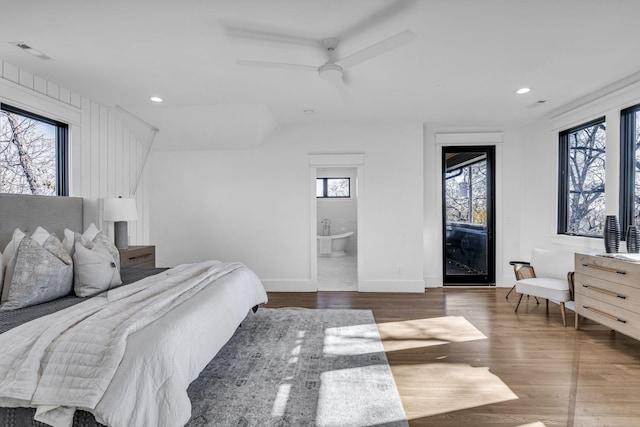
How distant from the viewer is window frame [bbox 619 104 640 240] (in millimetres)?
3182

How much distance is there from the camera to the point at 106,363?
1332 millimetres

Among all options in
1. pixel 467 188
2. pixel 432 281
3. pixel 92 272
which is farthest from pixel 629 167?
pixel 92 272

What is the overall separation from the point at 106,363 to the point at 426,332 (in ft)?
8.76

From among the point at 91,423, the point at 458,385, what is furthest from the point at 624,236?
the point at 91,423

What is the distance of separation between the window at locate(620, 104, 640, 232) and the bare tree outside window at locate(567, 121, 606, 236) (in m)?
0.33

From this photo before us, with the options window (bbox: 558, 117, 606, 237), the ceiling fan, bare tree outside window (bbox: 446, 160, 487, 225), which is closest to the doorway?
bare tree outside window (bbox: 446, 160, 487, 225)

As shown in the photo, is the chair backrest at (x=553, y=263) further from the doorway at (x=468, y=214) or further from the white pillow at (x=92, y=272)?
the white pillow at (x=92, y=272)

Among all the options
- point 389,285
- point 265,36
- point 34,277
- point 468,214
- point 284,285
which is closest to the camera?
point 34,277

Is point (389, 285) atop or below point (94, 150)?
below

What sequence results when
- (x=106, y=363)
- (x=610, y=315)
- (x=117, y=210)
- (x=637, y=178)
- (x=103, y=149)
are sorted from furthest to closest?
(x=103, y=149) < (x=117, y=210) < (x=637, y=178) < (x=610, y=315) < (x=106, y=363)

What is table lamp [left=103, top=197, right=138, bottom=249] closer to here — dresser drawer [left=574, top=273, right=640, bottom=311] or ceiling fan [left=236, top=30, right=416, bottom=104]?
ceiling fan [left=236, top=30, right=416, bottom=104]

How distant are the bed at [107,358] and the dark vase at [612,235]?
143 inches

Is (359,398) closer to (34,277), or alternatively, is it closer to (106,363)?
(106,363)

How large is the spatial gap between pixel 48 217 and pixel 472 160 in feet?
17.7
